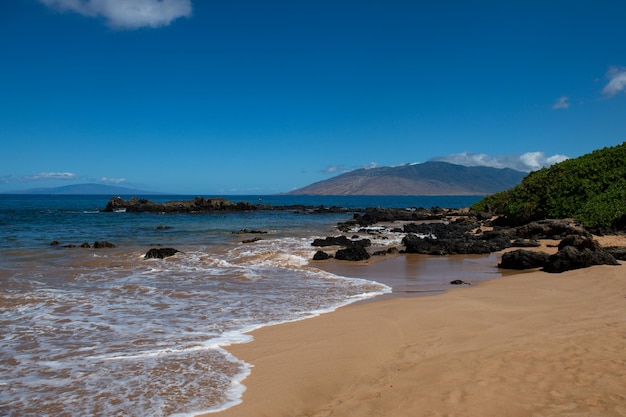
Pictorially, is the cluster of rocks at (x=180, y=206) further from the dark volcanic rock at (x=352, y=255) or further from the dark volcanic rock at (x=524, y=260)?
the dark volcanic rock at (x=524, y=260)

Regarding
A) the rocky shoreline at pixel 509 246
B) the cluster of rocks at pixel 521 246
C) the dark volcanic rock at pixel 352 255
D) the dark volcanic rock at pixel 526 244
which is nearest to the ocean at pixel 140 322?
the dark volcanic rock at pixel 352 255

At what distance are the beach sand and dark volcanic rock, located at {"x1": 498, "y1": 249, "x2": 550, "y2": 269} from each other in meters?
3.88

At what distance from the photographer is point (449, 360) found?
5344 mm

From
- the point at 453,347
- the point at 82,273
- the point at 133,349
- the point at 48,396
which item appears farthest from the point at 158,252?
the point at 453,347

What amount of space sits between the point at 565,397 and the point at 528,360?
39.0 inches

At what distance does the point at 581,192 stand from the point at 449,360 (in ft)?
68.9

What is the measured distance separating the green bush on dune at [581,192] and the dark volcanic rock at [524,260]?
30.3 feet

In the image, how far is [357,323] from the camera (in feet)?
25.3

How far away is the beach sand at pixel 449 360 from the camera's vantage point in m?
4.23

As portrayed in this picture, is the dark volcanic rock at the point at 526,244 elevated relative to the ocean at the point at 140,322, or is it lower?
elevated

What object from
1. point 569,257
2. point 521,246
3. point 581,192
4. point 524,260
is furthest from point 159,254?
point 581,192

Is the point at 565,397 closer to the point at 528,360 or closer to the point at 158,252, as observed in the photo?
the point at 528,360

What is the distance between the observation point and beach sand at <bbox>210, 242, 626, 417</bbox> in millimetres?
4227

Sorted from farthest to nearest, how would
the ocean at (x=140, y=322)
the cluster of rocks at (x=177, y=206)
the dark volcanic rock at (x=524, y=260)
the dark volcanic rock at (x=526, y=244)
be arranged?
the cluster of rocks at (x=177, y=206), the dark volcanic rock at (x=526, y=244), the dark volcanic rock at (x=524, y=260), the ocean at (x=140, y=322)
